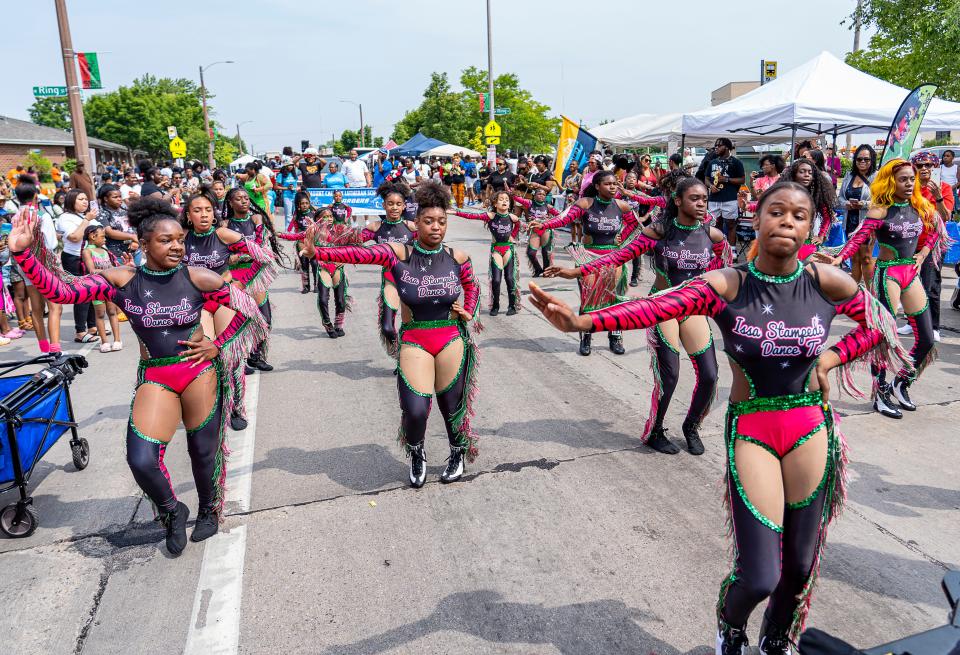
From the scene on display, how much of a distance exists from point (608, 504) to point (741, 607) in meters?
1.86

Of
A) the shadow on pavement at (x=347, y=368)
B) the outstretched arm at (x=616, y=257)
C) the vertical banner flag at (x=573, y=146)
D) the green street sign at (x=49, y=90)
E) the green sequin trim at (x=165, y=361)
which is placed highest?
the green street sign at (x=49, y=90)

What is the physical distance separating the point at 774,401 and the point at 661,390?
255cm

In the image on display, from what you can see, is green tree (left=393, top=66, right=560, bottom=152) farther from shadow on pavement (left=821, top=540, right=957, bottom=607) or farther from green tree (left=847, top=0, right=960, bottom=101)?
shadow on pavement (left=821, top=540, right=957, bottom=607)

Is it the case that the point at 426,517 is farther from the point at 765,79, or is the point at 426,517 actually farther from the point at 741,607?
the point at 765,79

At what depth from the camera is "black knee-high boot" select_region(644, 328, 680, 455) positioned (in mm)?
5598

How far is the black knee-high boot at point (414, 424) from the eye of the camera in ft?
15.8

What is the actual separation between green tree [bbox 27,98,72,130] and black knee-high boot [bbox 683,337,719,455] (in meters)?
104

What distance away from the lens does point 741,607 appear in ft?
9.51

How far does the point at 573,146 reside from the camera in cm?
1639

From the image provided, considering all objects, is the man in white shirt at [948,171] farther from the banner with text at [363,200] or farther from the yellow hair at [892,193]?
the banner with text at [363,200]

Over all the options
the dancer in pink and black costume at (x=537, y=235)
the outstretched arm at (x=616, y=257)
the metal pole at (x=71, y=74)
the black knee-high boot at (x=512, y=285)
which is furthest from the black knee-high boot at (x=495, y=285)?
the metal pole at (x=71, y=74)

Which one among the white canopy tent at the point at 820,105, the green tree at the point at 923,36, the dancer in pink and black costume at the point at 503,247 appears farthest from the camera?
the green tree at the point at 923,36

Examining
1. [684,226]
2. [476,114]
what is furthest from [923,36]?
[476,114]

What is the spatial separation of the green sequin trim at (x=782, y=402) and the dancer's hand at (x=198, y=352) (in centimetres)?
299
